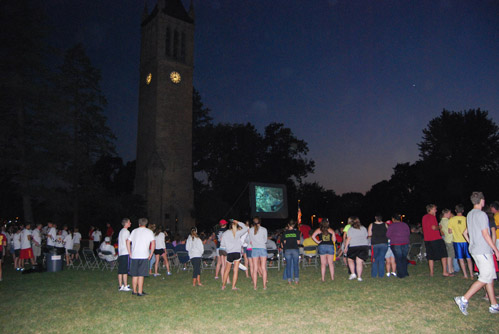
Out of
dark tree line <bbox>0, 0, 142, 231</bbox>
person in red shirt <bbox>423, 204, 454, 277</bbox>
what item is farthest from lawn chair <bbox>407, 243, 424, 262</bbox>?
dark tree line <bbox>0, 0, 142, 231</bbox>

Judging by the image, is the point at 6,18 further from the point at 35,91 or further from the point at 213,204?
the point at 213,204

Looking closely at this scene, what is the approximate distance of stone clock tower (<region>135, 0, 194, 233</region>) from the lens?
37344 millimetres

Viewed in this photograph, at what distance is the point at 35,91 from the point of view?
73.5ft

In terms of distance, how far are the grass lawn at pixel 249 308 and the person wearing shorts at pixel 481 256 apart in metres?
0.23

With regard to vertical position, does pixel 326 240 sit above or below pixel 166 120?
below

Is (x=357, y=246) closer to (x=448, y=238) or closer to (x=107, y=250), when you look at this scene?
(x=448, y=238)

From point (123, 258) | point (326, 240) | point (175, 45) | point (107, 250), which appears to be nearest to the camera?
point (123, 258)

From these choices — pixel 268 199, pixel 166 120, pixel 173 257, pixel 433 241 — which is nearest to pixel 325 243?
pixel 433 241

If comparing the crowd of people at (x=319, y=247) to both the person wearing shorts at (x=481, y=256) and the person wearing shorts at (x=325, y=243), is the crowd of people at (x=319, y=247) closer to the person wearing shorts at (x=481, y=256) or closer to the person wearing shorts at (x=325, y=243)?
the person wearing shorts at (x=325, y=243)

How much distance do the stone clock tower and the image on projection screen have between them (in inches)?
551

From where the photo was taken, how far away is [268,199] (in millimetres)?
26531

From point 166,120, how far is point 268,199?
16813 millimetres

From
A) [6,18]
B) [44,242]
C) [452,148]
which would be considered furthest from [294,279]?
[452,148]

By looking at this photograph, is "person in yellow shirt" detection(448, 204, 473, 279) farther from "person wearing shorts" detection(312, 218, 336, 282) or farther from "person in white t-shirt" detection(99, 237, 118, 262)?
"person in white t-shirt" detection(99, 237, 118, 262)
